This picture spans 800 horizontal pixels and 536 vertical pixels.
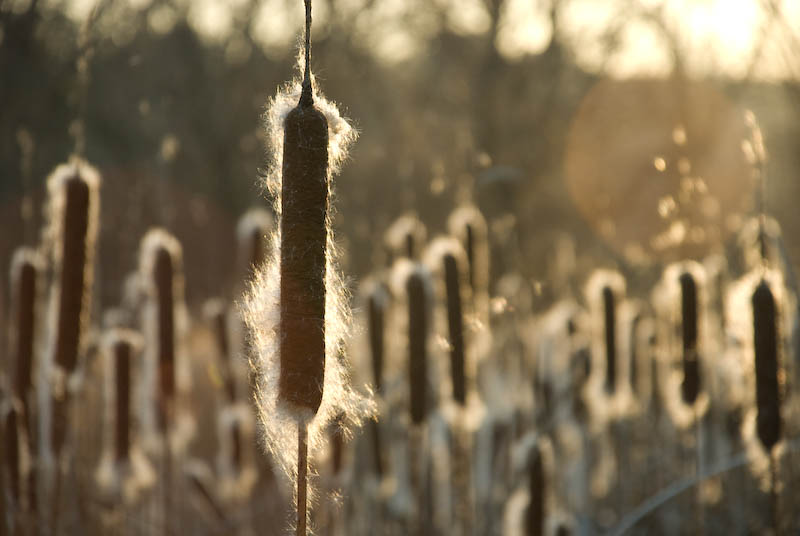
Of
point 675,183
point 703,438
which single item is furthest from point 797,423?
point 675,183

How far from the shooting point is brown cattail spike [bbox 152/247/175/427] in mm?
2361

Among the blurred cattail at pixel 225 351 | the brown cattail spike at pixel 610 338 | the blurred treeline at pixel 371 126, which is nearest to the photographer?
the blurred cattail at pixel 225 351

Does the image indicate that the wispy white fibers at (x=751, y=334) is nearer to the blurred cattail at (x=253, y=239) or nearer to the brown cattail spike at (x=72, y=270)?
the blurred cattail at (x=253, y=239)

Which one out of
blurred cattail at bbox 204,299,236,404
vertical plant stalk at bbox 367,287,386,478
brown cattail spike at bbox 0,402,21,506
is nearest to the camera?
brown cattail spike at bbox 0,402,21,506

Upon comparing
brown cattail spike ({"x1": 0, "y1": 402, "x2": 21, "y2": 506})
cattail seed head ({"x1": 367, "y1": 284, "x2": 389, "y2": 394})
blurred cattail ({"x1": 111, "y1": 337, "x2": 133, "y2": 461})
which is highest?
cattail seed head ({"x1": 367, "y1": 284, "x2": 389, "y2": 394})

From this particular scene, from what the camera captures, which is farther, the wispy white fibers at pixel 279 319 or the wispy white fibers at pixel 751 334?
the wispy white fibers at pixel 751 334

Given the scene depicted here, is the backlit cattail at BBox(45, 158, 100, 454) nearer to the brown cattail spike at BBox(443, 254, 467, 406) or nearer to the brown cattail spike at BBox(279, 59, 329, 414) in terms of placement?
the brown cattail spike at BBox(279, 59, 329, 414)

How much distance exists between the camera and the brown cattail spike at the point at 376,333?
2670 mm

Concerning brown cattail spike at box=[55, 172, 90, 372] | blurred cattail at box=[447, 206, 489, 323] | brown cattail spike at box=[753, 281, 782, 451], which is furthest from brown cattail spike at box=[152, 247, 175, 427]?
brown cattail spike at box=[753, 281, 782, 451]

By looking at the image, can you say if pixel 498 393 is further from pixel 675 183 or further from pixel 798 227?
pixel 798 227

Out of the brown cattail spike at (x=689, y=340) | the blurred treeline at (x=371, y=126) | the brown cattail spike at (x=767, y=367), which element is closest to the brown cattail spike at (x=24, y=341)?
the blurred treeline at (x=371, y=126)

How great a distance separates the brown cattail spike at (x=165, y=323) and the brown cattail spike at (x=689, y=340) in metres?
1.84

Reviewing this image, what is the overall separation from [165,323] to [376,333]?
2.71 feet

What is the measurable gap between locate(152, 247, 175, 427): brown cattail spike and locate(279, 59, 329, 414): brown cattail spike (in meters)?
1.53
